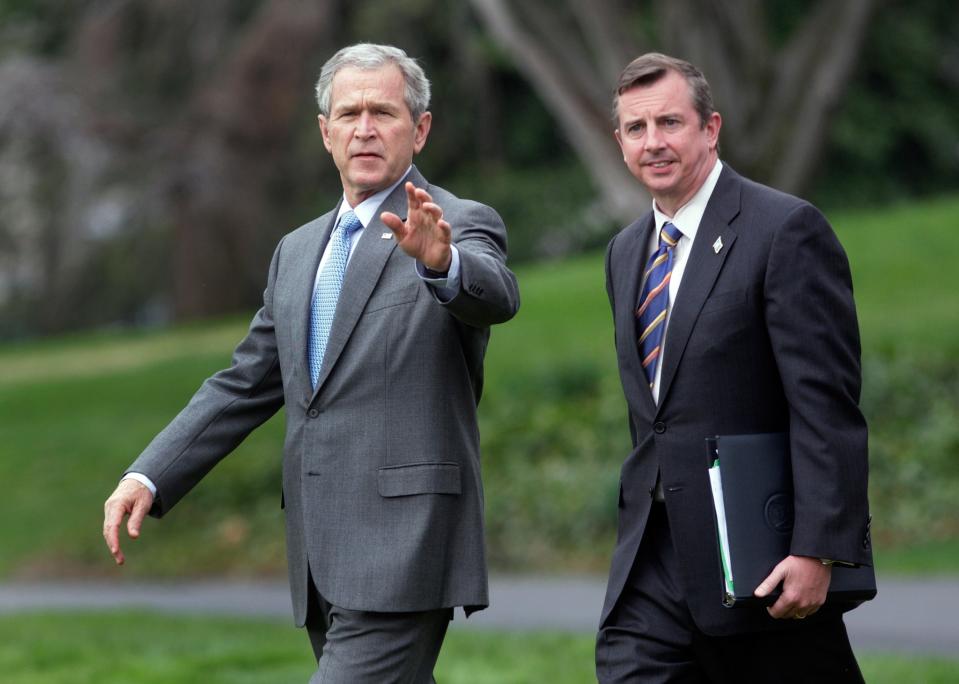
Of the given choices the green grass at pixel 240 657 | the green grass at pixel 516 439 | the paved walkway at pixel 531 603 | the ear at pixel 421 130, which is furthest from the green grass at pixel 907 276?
the ear at pixel 421 130

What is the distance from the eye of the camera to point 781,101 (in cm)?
1098

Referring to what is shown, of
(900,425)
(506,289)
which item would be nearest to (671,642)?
(506,289)

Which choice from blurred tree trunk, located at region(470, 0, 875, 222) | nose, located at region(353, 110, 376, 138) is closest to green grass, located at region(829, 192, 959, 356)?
blurred tree trunk, located at region(470, 0, 875, 222)

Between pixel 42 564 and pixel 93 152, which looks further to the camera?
pixel 93 152

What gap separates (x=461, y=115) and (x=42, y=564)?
15.7 m

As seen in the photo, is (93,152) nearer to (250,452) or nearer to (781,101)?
(250,452)

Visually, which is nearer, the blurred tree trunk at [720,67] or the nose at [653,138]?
the nose at [653,138]

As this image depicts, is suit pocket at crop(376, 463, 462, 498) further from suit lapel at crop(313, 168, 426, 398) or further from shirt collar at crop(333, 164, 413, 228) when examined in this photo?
shirt collar at crop(333, 164, 413, 228)

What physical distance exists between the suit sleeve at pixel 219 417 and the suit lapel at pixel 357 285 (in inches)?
13.6

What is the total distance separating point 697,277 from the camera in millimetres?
4055

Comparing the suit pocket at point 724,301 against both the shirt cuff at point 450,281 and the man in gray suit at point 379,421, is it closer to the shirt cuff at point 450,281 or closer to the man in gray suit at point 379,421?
the man in gray suit at point 379,421

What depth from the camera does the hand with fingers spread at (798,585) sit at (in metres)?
3.78

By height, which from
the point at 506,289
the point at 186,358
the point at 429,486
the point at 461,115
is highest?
the point at 461,115

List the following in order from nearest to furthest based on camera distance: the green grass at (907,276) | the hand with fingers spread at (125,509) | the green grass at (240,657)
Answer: the hand with fingers spread at (125,509), the green grass at (240,657), the green grass at (907,276)
